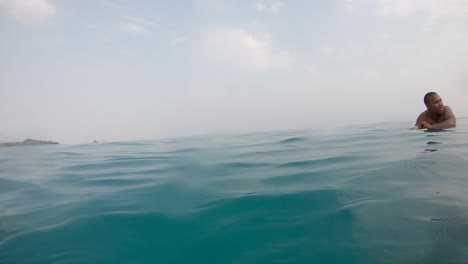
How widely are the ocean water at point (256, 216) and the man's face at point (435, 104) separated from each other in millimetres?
4176

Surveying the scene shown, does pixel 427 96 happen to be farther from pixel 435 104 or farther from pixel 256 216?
pixel 256 216

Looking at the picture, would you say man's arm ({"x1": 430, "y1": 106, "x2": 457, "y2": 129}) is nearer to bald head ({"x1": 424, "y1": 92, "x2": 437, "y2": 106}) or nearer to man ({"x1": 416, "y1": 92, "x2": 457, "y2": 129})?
man ({"x1": 416, "y1": 92, "x2": 457, "y2": 129})

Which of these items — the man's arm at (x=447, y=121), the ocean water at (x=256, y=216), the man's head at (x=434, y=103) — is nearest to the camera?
the ocean water at (x=256, y=216)

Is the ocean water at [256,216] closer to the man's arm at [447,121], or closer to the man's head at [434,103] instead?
the man's head at [434,103]

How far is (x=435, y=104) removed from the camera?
8.18 metres

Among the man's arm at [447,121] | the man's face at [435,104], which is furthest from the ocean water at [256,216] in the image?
the man's arm at [447,121]

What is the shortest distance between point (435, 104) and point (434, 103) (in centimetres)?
5

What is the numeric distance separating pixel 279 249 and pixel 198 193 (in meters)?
1.64

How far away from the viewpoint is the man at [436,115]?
8165 mm

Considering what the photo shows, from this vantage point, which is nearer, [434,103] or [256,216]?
[256,216]

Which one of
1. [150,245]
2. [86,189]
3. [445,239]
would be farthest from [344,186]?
[86,189]

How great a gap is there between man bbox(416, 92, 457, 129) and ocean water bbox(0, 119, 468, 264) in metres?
4.20

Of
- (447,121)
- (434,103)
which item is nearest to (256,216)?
(434,103)

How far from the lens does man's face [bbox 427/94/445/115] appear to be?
26.6ft
